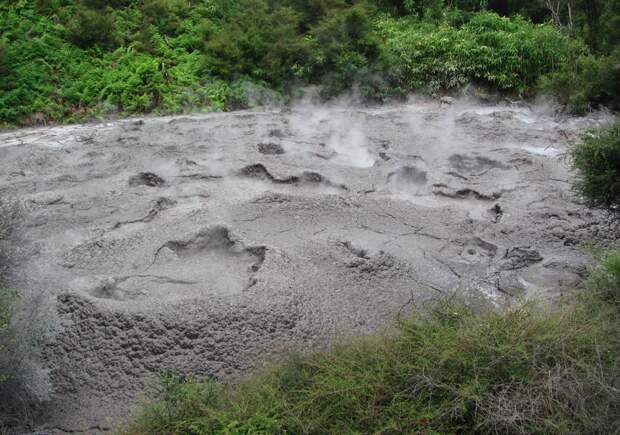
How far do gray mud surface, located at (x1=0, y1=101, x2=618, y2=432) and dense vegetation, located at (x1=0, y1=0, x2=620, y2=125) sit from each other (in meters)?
1.93

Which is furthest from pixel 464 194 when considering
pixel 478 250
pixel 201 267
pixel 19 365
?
pixel 19 365

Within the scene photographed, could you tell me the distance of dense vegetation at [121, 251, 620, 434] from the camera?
3100mm

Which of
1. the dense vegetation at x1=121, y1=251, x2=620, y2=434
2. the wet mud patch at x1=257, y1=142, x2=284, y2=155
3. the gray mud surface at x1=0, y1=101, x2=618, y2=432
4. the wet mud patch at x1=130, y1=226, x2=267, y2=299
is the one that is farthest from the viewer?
the wet mud patch at x1=257, y1=142, x2=284, y2=155

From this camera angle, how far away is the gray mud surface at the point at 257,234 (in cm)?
443

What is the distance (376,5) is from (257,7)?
3.89 meters

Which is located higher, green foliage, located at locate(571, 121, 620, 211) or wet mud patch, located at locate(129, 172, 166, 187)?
green foliage, located at locate(571, 121, 620, 211)

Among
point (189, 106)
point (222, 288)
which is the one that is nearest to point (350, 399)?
point (222, 288)

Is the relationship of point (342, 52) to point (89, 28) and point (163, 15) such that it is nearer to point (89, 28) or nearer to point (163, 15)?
point (163, 15)

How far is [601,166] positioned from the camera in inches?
237

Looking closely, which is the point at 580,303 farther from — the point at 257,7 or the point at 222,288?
the point at 257,7

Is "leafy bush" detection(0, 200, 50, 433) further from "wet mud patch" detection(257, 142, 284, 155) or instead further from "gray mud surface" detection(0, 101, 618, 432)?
"wet mud patch" detection(257, 142, 284, 155)

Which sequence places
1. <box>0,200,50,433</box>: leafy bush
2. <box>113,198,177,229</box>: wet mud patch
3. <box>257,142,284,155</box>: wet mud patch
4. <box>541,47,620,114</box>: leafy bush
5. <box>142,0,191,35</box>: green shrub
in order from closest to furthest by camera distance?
<box>0,200,50,433</box>: leafy bush → <box>113,198,177,229</box>: wet mud patch → <box>257,142,284,155</box>: wet mud patch → <box>541,47,620,114</box>: leafy bush → <box>142,0,191,35</box>: green shrub

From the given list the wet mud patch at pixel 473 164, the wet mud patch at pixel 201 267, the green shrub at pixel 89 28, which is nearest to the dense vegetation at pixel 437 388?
the wet mud patch at pixel 201 267

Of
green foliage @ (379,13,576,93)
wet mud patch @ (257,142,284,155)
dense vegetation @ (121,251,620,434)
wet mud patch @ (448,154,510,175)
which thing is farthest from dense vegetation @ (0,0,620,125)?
dense vegetation @ (121,251,620,434)
